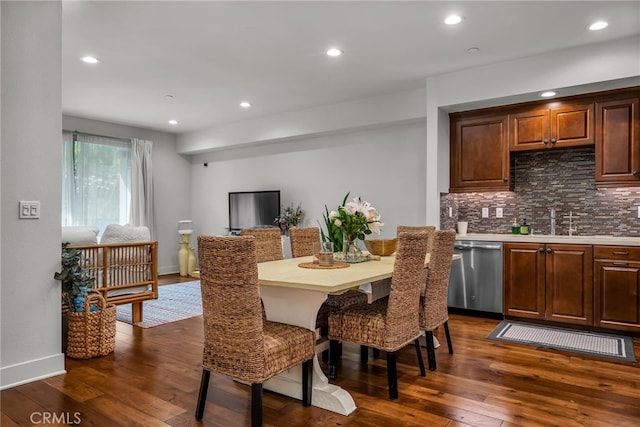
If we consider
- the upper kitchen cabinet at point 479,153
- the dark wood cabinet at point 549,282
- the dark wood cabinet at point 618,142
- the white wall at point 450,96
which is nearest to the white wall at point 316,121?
the white wall at point 450,96

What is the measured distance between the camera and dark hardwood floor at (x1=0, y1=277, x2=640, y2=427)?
2215 millimetres

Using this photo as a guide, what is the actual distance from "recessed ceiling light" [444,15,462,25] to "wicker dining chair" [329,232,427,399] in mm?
1873

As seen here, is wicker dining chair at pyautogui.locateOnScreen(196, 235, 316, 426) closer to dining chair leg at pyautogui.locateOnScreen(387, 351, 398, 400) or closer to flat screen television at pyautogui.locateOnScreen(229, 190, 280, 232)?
dining chair leg at pyautogui.locateOnScreen(387, 351, 398, 400)

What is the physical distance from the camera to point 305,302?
2.34 m

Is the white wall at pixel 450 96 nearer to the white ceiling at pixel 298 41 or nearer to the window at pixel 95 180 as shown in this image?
the white ceiling at pixel 298 41

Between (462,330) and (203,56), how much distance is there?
12.0 ft

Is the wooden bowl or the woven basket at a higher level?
the wooden bowl

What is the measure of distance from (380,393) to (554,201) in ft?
10.5

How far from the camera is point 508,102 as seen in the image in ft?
14.3

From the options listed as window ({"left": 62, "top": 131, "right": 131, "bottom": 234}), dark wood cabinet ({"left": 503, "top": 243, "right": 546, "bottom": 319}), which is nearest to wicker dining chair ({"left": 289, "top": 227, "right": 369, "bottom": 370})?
dark wood cabinet ({"left": 503, "top": 243, "right": 546, "bottom": 319})

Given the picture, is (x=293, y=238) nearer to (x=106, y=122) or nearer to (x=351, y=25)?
(x=351, y=25)

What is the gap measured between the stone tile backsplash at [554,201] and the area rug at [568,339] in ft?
3.63

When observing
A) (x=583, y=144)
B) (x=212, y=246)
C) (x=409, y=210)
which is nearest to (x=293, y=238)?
(x=212, y=246)

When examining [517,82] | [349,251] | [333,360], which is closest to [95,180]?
[349,251]
